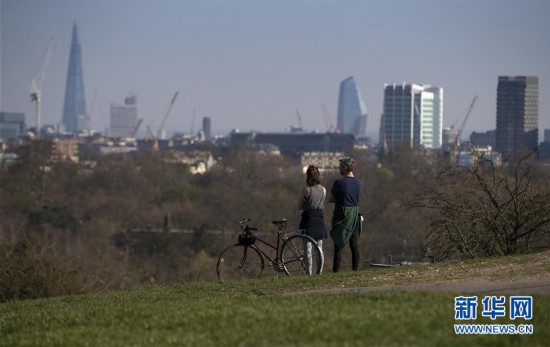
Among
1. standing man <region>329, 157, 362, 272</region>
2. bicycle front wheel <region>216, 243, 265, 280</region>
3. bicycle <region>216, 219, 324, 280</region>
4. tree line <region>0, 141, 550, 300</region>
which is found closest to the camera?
standing man <region>329, 157, 362, 272</region>

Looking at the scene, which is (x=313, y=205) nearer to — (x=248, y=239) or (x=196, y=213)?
(x=248, y=239)

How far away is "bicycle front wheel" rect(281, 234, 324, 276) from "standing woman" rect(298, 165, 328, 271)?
114 mm

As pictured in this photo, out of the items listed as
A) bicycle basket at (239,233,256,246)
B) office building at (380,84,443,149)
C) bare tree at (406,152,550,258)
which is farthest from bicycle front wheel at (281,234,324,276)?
office building at (380,84,443,149)

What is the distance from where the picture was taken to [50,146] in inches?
4026

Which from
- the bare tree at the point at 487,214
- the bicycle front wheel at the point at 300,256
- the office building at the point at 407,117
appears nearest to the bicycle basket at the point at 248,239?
the bicycle front wheel at the point at 300,256

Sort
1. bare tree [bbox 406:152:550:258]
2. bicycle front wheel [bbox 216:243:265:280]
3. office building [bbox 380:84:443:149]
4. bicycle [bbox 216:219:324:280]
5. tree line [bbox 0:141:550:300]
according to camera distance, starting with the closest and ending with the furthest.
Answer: bicycle [bbox 216:219:324:280] < bicycle front wheel [bbox 216:243:265:280] < bare tree [bbox 406:152:550:258] < tree line [bbox 0:141:550:300] < office building [bbox 380:84:443:149]

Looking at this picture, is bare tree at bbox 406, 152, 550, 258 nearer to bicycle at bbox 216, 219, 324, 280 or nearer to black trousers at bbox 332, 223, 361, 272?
black trousers at bbox 332, 223, 361, 272

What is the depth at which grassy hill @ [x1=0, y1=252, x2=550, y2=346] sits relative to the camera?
9688 mm

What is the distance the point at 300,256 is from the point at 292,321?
5.61m

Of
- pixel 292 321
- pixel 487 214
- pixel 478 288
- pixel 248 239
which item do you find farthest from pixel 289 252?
pixel 292 321

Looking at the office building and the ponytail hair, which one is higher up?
the office building

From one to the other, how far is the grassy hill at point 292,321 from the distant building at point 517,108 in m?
Result: 106

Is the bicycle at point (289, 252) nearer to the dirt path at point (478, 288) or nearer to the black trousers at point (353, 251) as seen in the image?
the black trousers at point (353, 251)

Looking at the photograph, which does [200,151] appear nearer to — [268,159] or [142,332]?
[268,159]
